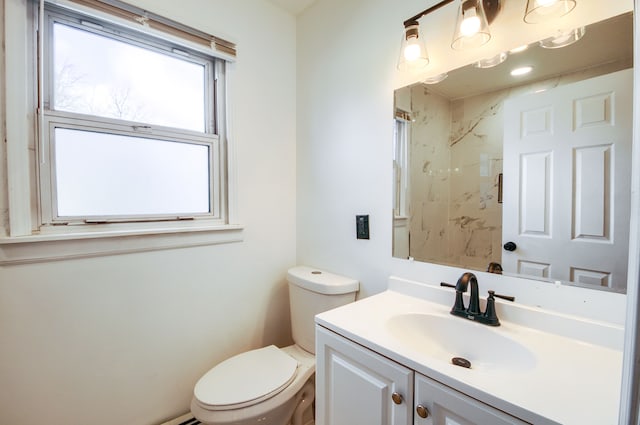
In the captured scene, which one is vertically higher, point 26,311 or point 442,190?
point 442,190

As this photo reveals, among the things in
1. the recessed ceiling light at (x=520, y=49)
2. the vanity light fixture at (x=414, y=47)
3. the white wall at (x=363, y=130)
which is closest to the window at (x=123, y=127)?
the white wall at (x=363, y=130)

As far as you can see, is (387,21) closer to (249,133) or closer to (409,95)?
(409,95)

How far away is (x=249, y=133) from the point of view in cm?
161

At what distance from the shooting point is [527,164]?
944 millimetres

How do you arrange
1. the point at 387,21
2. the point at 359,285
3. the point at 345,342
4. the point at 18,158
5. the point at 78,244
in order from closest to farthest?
the point at 345,342 → the point at 18,158 → the point at 78,244 → the point at 387,21 → the point at 359,285

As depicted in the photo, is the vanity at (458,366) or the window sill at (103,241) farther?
the window sill at (103,241)

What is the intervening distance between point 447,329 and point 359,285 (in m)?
0.51

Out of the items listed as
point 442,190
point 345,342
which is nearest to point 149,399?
point 345,342

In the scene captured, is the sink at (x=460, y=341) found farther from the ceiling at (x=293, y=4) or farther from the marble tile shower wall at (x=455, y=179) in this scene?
the ceiling at (x=293, y=4)

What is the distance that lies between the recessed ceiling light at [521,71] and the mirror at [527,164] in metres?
0.01

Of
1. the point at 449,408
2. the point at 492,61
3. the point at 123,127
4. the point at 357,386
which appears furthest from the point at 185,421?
the point at 492,61

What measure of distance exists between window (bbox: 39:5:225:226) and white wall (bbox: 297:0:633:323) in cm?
55

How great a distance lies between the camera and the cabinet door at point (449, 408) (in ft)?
1.94

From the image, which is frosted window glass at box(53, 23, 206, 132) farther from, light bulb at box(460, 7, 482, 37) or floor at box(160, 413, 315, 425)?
floor at box(160, 413, 315, 425)
